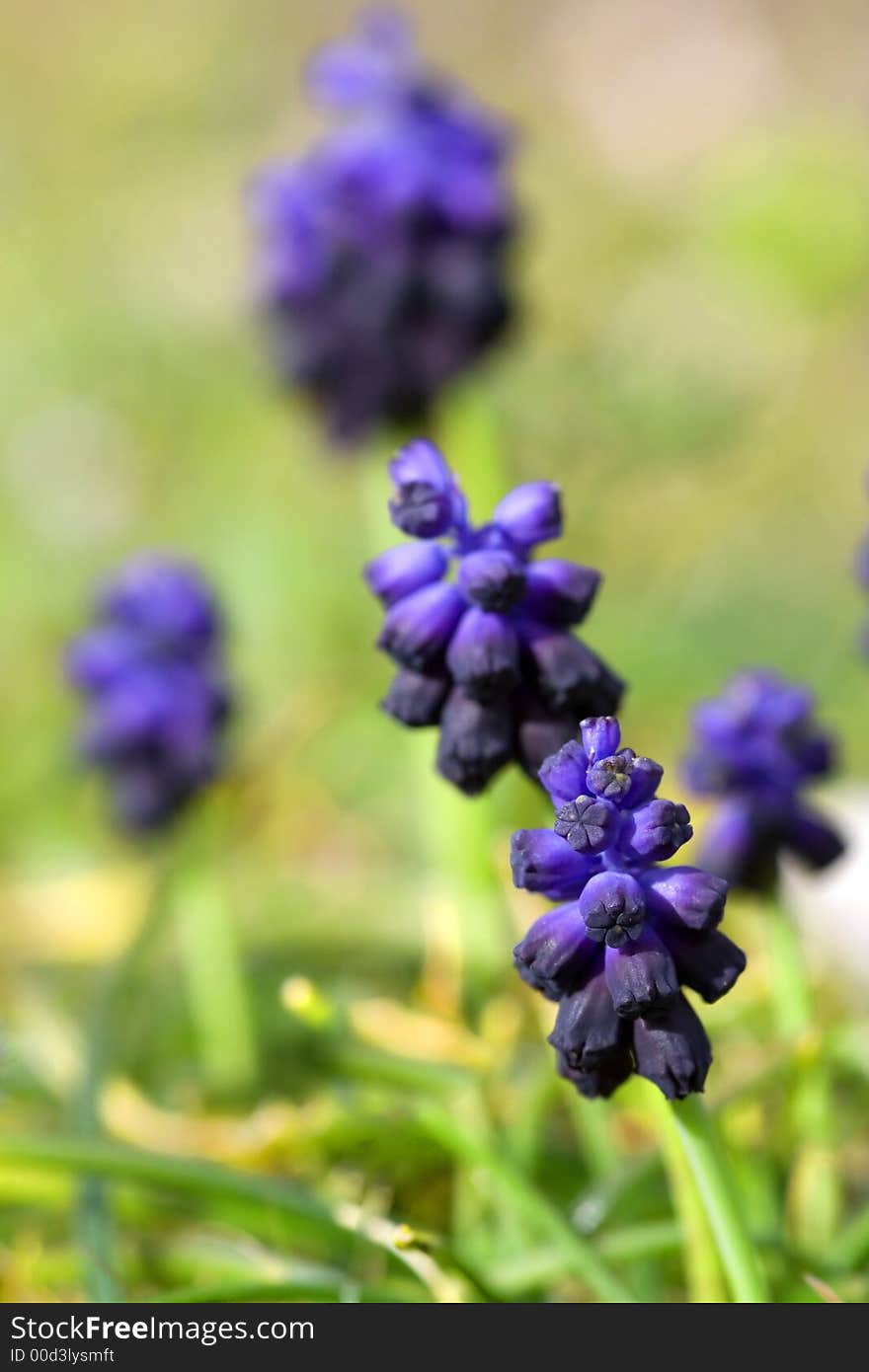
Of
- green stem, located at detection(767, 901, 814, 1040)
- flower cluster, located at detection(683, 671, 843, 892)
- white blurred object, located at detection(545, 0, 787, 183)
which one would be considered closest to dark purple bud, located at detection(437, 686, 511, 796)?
flower cluster, located at detection(683, 671, 843, 892)

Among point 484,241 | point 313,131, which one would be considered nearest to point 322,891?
point 484,241

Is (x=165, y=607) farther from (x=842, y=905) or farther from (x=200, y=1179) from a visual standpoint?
(x=842, y=905)

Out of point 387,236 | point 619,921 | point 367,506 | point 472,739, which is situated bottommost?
point 619,921

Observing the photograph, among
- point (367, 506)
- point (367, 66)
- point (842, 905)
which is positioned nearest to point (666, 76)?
point (367, 506)

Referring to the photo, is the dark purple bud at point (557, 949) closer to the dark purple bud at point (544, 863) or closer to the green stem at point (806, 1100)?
the dark purple bud at point (544, 863)

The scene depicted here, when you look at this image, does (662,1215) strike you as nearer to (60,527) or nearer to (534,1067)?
(534,1067)
